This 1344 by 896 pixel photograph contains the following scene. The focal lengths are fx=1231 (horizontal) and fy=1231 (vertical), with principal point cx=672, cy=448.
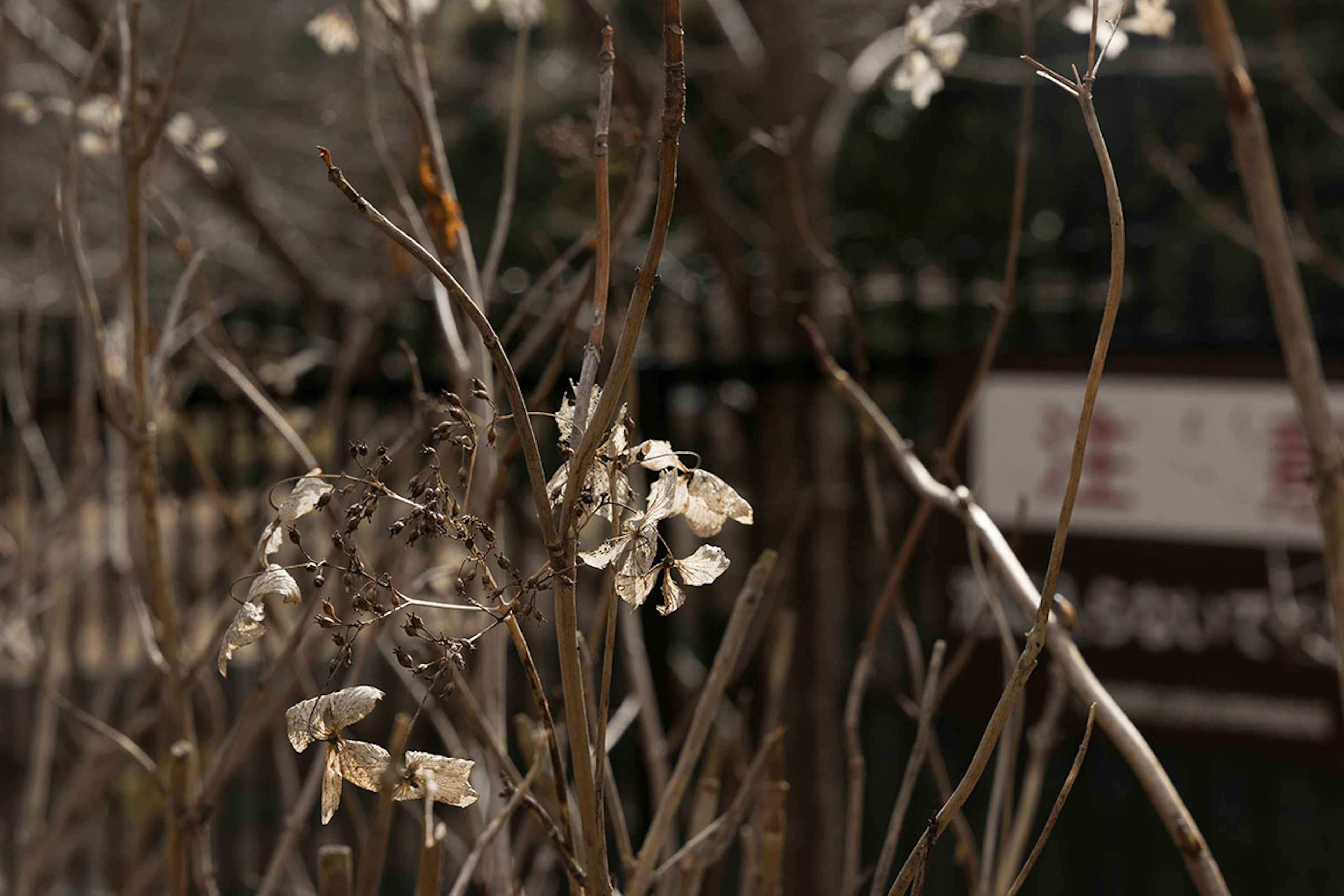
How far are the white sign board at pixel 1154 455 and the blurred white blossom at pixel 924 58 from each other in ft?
5.81

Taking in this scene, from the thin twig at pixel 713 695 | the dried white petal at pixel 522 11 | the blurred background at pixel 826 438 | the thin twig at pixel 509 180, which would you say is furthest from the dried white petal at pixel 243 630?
the blurred background at pixel 826 438

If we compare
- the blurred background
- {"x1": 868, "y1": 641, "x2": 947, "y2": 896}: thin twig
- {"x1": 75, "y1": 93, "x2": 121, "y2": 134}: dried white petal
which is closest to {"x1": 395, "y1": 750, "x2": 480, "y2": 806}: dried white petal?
{"x1": 868, "y1": 641, "x2": 947, "y2": 896}: thin twig

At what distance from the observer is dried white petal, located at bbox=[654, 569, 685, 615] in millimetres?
458

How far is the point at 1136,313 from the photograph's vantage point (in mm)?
2908

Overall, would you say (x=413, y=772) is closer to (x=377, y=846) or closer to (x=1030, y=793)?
(x=377, y=846)

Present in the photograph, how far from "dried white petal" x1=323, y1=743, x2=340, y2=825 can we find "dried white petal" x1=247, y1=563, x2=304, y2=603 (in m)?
0.06

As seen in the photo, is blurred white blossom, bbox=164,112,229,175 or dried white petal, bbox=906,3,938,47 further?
blurred white blossom, bbox=164,112,229,175

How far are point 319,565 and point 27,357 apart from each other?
1.13m

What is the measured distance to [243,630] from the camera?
441 millimetres

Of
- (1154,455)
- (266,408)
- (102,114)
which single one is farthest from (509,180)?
(1154,455)

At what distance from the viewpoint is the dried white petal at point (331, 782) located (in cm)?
43

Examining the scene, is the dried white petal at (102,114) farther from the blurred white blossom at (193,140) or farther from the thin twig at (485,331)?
Result: the thin twig at (485,331)

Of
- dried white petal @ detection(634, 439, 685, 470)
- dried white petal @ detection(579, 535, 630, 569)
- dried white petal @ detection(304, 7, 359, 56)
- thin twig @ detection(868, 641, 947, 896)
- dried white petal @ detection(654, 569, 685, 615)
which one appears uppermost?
dried white petal @ detection(304, 7, 359, 56)

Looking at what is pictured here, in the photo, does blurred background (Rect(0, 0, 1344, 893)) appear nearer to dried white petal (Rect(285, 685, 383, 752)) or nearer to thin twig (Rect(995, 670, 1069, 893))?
thin twig (Rect(995, 670, 1069, 893))
